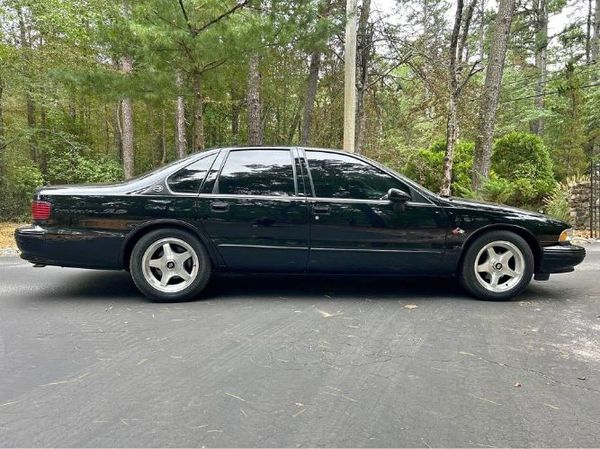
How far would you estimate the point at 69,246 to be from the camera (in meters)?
4.21

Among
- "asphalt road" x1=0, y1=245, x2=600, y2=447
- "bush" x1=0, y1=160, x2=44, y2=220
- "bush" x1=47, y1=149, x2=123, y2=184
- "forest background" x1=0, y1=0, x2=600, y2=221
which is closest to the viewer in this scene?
"asphalt road" x1=0, y1=245, x2=600, y2=447

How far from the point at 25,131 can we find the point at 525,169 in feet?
51.5

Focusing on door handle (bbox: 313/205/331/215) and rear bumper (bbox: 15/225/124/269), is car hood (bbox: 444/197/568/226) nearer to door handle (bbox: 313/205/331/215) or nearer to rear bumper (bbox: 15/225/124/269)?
door handle (bbox: 313/205/331/215)

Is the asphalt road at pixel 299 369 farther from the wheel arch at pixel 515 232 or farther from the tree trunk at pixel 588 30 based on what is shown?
the tree trunk at pixel 588 30

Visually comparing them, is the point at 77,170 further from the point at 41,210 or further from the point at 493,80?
the point at 493,80

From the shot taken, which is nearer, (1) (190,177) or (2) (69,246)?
(2) (69,246)

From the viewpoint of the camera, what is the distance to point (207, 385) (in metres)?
2.63

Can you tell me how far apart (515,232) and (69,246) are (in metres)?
4.29

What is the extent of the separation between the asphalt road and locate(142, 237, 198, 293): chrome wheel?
0.24m

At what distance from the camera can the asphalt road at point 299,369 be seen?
2191mm

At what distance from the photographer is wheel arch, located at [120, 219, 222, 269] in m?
4.23

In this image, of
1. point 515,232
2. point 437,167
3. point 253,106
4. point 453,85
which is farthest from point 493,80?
point 515,232

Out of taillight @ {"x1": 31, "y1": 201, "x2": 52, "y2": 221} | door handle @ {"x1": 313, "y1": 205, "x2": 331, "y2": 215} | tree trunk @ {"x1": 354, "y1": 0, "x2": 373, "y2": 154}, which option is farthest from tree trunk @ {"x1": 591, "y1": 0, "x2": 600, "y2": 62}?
taillight @ {"x1": 31, "y1": 201, "x2": 52, "y2": 221}

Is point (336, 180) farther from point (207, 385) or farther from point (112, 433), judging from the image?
point (112, 433)
